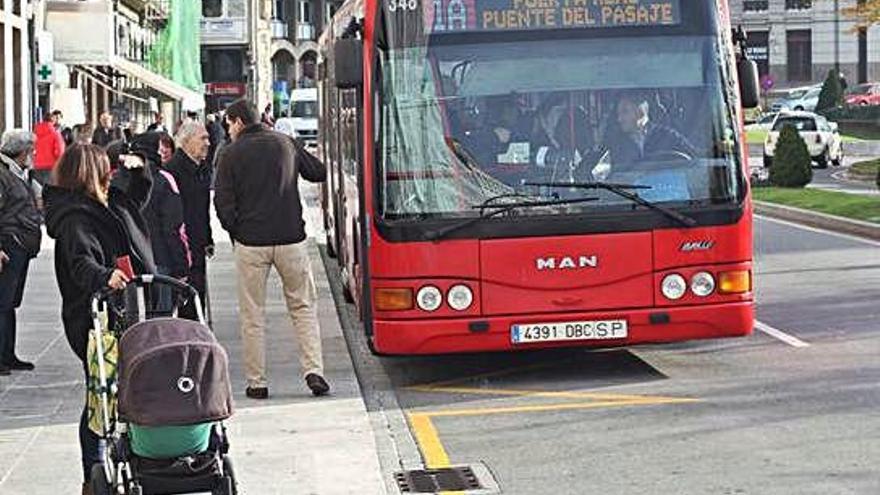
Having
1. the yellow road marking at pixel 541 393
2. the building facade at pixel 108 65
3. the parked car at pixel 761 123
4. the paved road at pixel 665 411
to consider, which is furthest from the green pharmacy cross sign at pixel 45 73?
the parked car at pixel 761 123

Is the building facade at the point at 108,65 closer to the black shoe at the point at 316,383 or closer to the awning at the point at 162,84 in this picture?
the awning at the point at 162,84

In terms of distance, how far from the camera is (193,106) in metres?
56.3

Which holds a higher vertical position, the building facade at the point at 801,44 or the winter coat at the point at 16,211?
the building facade at the point at 801,44

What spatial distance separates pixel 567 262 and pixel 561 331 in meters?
0.47

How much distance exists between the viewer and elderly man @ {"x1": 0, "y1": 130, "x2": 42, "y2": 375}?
12.7m

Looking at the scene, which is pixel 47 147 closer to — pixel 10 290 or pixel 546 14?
pixel 10 290

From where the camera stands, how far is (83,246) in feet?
26.4

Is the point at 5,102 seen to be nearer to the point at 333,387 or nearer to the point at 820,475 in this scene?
the point at 333,387

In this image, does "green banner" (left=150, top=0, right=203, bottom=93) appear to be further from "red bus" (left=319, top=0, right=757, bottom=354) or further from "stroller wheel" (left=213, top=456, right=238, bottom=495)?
"stroller wheel" (left=213, top=456, right=238, bottom=495)

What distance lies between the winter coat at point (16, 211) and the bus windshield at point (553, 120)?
8.63ft

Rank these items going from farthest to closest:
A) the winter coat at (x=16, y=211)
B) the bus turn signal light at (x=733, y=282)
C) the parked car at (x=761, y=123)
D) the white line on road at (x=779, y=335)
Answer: the parked car at (x=761, y=123), the white line on road at (x=779, y=335), the winter coat at (x=16, y=211), the bus turn signal light at (x=733, y=282)

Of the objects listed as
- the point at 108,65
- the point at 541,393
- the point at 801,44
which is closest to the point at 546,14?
the point at 541,393

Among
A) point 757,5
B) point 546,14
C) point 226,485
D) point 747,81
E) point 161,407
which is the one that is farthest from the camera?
point 757,5

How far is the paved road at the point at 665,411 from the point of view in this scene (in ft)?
30.1
